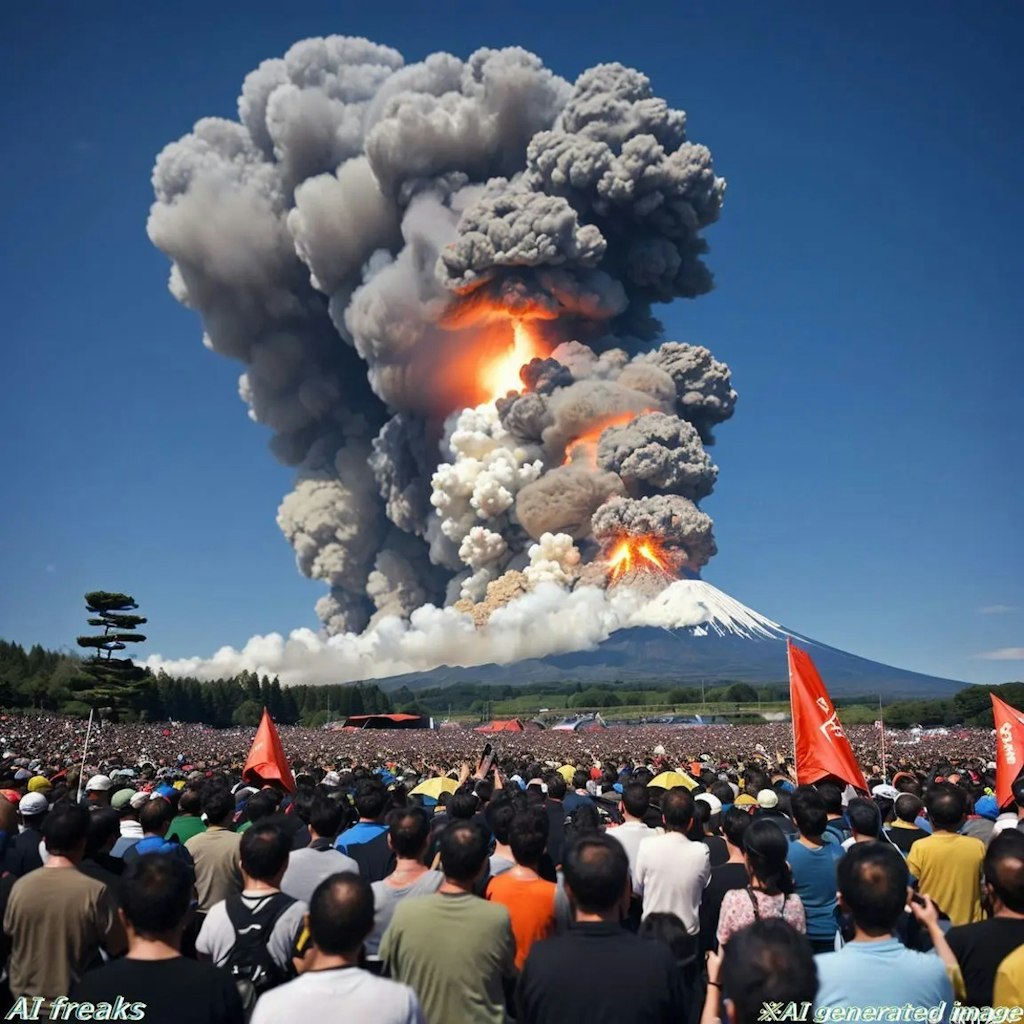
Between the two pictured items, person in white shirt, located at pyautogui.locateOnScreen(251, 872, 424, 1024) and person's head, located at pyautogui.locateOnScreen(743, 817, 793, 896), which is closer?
person in white shirt, located at pyautogui.locateOnScreen(251, 872, 424, 1024)

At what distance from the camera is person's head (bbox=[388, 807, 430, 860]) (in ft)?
18.1

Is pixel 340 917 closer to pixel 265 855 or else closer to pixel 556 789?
pixel 265 855

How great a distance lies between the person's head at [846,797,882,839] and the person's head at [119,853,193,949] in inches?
Answer: 187

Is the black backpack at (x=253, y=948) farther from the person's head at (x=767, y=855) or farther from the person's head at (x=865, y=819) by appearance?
the person's head at (x=865, y=819)

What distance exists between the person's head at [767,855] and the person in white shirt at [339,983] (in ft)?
7.17

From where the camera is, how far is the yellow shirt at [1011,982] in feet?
13.1

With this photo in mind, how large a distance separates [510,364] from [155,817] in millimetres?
85942

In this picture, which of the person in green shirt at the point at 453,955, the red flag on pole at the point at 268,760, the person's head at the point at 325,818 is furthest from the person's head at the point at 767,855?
the red flag on pole at the point at 268,760

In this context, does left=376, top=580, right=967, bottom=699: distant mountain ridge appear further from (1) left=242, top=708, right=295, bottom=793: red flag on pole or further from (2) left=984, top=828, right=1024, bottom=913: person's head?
(2) left=984, top=828, right=1024, bottom=913: person's head

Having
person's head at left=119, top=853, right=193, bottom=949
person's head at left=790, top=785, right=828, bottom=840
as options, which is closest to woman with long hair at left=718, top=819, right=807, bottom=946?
person's head at left=790, top=785, right=828, bottom=840

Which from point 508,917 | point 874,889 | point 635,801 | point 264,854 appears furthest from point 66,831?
point 874,889

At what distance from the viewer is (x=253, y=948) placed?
4.79 meters

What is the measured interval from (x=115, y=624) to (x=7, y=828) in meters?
54.6

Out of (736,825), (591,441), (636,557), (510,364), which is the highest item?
(510,364)
